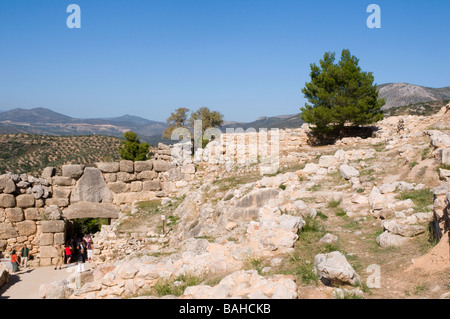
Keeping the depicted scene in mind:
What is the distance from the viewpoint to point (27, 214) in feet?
37.0

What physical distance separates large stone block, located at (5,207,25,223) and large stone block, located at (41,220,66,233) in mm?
860

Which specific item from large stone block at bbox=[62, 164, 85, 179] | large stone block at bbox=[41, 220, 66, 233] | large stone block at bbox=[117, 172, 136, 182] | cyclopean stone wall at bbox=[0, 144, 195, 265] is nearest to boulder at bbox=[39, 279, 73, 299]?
large stone block at bbox=[41, 220, 66, 233]

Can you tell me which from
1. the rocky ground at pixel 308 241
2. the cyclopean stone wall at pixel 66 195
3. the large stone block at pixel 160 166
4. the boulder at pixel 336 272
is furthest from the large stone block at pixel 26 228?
the boulder at pixel 336 272

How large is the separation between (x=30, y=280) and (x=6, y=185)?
10.6ft

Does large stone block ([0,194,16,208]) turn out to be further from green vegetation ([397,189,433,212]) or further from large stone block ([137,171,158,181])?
green vegetation ([397,189,433,212])

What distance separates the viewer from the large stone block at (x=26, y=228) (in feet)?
36.8

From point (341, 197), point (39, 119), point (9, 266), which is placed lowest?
point (9, 266)

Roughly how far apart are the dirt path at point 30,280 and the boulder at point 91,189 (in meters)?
2.30

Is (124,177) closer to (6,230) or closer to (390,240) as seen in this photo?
(6,230)

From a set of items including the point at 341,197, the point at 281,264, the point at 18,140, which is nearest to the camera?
the point at 281,264

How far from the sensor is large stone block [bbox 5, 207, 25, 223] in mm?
11070
